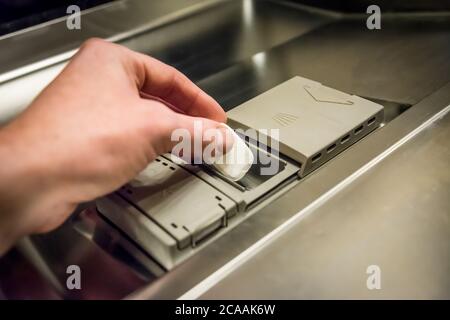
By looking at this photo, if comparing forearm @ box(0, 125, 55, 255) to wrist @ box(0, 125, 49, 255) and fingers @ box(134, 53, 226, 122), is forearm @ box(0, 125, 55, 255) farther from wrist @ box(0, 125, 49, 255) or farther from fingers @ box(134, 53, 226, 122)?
fingers @ box(134, 53, 226, 122)

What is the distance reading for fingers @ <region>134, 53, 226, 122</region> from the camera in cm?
51

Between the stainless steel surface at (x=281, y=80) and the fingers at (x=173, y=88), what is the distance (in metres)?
0.14

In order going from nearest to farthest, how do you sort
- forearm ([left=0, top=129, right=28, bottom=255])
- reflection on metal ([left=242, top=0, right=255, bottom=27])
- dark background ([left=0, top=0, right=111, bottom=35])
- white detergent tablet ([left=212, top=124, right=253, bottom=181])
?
forearm ([left=0, top=129, right=28, bottom=255]) → white detergent tablet ([left=212, top=124, right=253, bottom=181]) → dark background ([left=0, top=0, right=111, bottom=35]) → reflection on metal ([left=242, top=0, right=255, bottom=27])

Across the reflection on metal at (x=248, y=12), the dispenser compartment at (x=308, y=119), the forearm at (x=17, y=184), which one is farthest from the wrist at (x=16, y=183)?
the reflection on metal at (x=248, y=12)

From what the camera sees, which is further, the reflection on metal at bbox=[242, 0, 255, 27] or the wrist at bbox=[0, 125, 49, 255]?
the reflection on metal at bbox=[242, 0, 255, 27]

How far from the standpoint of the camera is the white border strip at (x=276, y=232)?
1.43 ft

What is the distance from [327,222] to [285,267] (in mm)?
70

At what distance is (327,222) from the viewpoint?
1.61ft

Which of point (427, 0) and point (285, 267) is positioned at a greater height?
point (427, 0)

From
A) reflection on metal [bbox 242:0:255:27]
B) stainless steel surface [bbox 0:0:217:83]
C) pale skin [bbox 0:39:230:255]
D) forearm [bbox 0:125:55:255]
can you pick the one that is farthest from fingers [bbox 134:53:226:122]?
reflection on metal [bbox 242:0:255:27]

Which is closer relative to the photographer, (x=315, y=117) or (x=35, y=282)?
(x=35, y=282)
